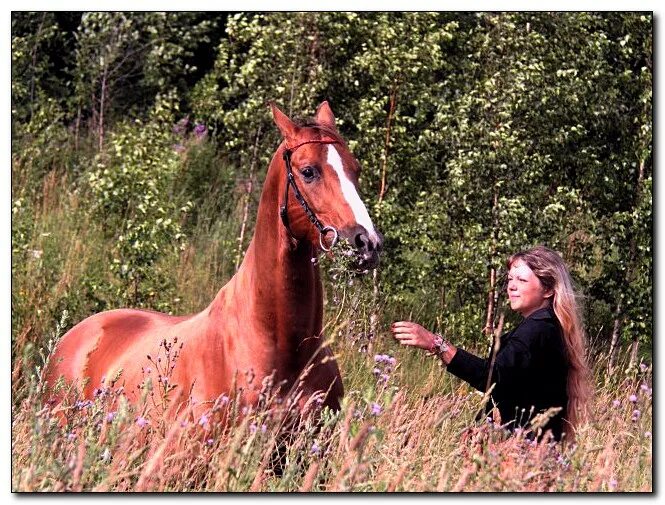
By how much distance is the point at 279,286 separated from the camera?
16.8 feet

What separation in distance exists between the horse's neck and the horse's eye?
0.15m

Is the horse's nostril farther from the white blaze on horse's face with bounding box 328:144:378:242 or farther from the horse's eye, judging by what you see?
the horse's eye

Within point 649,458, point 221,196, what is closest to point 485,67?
point 221,196

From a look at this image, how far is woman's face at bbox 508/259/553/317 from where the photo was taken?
16.5 ft

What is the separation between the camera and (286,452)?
182 inches

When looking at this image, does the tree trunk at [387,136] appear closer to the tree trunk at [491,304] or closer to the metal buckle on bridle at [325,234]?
the tree trunk at [491,304]

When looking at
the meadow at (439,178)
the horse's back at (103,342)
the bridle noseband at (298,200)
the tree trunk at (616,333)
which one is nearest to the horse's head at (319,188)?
the bridle noseband at (298,200)

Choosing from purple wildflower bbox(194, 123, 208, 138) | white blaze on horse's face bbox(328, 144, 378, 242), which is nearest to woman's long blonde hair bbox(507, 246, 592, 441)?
white blaze on horse's face bbox(328, 144, 378, 242)

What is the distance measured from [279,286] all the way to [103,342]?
7.01 ft

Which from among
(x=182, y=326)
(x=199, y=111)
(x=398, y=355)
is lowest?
(x=398, y=355)

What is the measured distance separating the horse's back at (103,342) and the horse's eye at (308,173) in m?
1.64

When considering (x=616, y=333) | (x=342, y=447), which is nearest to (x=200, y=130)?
(x=616, y=333)

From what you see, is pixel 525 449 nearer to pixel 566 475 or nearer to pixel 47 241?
pixel 566 475

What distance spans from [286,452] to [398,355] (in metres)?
3.99
